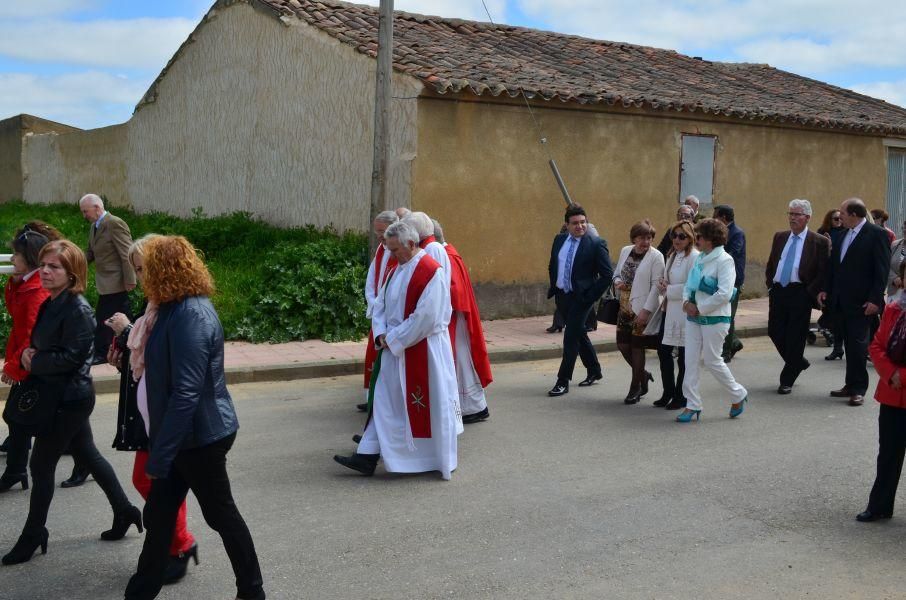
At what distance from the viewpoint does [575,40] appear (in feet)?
60.9

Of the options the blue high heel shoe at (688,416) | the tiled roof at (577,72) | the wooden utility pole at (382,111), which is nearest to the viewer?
the blue high heel shoe at (688,416)

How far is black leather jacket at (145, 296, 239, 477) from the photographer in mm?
3877

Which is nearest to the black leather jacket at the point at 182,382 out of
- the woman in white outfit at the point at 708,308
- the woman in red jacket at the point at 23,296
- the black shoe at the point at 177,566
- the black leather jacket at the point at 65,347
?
the black shoe at the point at 177,566

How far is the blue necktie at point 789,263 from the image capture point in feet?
29.8

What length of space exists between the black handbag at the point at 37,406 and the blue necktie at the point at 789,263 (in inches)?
265

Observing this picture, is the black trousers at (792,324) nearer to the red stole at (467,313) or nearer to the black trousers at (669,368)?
the black trousers at (669,368)

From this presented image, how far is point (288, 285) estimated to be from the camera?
1170 cm

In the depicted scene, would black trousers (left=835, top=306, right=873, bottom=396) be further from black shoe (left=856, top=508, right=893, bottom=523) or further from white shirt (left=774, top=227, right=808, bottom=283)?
black shoe (left=856, top=508, right=893, bottom=523)

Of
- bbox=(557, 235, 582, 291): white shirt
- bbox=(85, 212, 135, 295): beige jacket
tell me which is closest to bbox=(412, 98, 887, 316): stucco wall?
bbox=(557, 235, 582, 291): white shirt

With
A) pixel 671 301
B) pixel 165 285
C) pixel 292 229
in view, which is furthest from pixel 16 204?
pixel 165 285

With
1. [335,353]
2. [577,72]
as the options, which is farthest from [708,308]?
[577,72]

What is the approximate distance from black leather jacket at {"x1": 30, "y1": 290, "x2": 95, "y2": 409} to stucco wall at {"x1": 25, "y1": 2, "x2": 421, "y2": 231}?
26.4 feet

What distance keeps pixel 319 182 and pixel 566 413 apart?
292 inches

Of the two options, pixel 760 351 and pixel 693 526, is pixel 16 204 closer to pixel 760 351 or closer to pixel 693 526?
pixel 760 351
